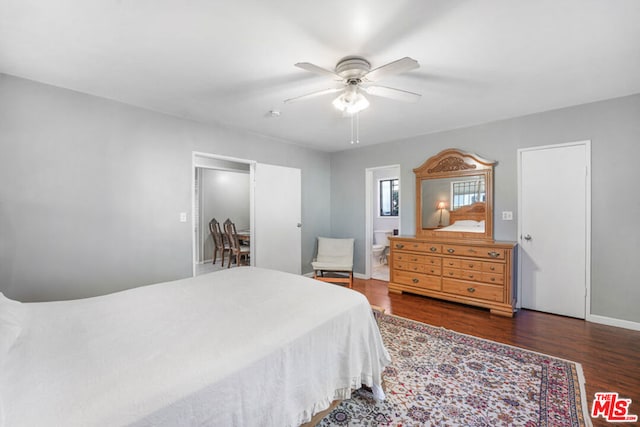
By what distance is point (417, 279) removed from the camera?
156 inches

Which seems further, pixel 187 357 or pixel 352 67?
pixel 352 67

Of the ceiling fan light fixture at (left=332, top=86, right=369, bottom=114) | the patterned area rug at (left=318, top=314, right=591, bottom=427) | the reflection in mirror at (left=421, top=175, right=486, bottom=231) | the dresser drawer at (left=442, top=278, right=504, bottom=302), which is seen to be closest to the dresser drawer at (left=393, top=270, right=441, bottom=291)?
the dresser drawer at (left=442, top=278, right=504, bottom=302)

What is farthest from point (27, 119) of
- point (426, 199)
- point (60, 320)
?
point (426, 199)

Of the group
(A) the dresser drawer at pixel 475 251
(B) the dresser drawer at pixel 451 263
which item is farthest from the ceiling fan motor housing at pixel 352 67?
(B) the dresser drawer at pixel 451 263

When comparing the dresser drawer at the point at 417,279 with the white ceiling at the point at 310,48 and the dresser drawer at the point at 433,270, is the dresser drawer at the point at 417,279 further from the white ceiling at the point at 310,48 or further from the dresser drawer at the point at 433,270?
the white ceiling at the point at 310,48

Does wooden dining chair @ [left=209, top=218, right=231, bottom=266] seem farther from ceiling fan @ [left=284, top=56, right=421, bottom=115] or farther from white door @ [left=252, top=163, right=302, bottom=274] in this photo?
ceiling fan @ [left=284, top=56, right=421, bottom=115]

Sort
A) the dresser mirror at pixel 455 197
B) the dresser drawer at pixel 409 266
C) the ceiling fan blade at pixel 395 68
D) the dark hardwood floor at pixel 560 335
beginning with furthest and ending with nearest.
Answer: the dresser drawer at pixel 409 266 → the dresser mirror at pixel 455 197 → the dark hardwood floor at pixel 560 335 → the ceiling fan blade at pixel 395 68

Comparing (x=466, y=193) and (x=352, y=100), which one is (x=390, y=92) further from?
(x=466, y=193)

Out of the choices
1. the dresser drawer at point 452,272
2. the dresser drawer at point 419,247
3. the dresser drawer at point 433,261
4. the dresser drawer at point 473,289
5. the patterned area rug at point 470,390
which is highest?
the dresser drawer at point 419,247

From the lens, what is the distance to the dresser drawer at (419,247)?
380 centimetres

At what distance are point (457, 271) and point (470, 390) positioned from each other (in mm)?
1894

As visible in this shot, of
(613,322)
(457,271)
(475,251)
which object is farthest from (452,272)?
(613,322)

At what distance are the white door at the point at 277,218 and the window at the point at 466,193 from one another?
244 centimetres

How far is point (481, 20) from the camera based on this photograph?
1.67 m
